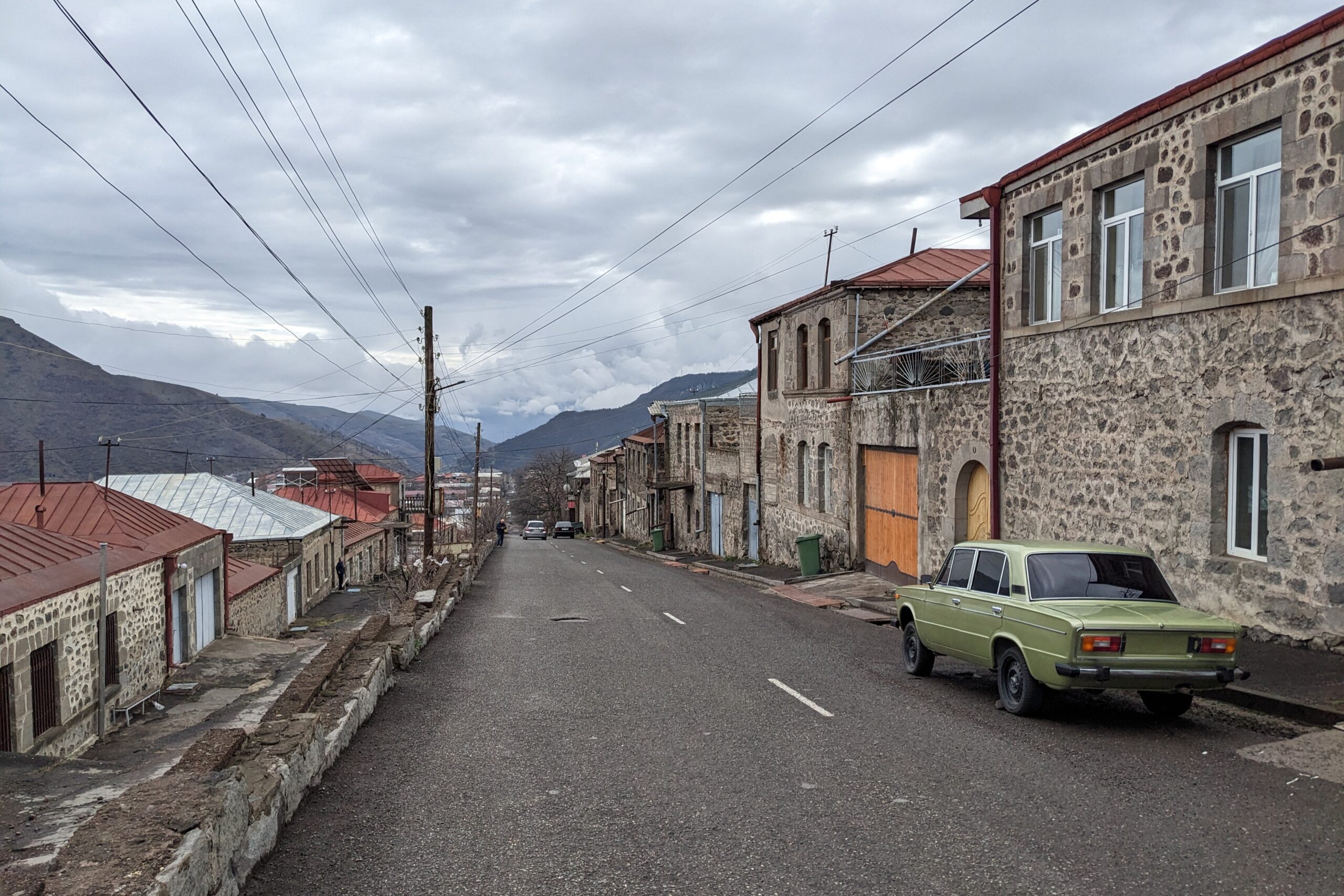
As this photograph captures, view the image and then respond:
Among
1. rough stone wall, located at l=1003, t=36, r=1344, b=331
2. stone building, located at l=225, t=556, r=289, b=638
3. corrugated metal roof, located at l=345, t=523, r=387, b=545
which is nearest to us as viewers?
rough stone wall, located at l=1003, t=36, r=1344, b=331

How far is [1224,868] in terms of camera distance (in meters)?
5.22

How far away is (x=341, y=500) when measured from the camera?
184 ft

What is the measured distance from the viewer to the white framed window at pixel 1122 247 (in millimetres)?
13719

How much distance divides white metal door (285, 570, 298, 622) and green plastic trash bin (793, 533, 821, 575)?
1643 centimetres

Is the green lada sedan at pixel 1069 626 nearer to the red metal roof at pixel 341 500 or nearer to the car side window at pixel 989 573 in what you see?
the car side window at pixel 989 573

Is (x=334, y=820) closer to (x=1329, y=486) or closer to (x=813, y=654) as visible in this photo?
(x=813, y=654)

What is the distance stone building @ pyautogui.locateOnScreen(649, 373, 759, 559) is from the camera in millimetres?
35969

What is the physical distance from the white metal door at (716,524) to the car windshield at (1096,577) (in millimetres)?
30100

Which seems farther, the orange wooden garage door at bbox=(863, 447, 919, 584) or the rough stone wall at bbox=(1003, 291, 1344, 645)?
the orange wooden garage door at bbox=(863, 447, 919, 584)

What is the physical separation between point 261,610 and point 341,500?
1194 inches

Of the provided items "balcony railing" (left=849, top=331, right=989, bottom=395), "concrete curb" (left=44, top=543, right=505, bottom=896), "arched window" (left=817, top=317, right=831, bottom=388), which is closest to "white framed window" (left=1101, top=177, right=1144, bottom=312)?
"balcony railing" (left=849, top=331, right=989, bottom=395)

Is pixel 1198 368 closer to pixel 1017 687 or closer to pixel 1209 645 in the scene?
pixel 1209 645

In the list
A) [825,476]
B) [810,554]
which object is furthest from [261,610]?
[825,476]

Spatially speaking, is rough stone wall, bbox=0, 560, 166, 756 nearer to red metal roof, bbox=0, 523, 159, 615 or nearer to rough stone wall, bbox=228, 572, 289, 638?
red metal roof, bbox=0, 523, 159, 615
